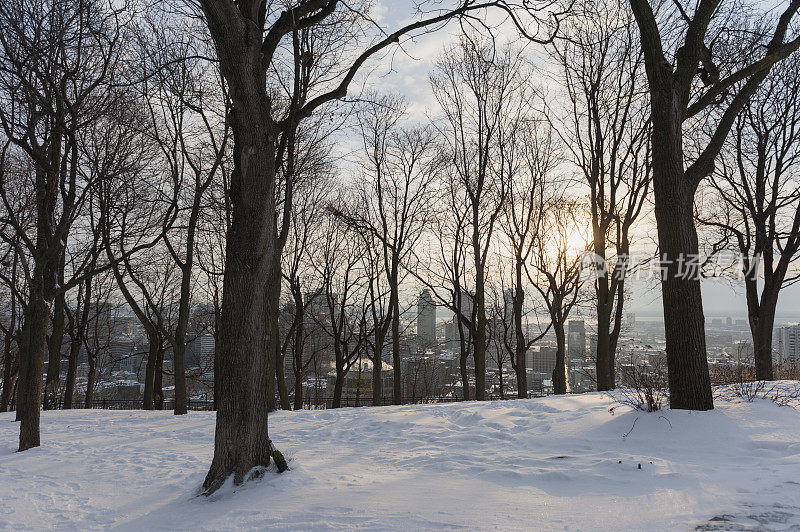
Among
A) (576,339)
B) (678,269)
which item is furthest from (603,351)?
(576,339)

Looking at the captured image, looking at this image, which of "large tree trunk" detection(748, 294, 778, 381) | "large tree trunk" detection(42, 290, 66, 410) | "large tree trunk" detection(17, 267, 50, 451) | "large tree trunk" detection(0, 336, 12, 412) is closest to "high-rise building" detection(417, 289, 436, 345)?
"large tree trunk" detection(748, 294, 778, 381)

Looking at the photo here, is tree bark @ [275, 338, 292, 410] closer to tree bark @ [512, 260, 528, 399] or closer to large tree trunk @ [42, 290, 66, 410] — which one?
large tree trunk @ [42, 290, 66, 410]

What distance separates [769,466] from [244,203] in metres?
5.34

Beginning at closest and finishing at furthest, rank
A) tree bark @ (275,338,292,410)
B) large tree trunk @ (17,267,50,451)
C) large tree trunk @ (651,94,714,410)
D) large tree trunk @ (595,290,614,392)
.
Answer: large tree trunk @ (651,94,714,410), large tree trunk @ (17,267,50,451), tree bark @ (275,338,292,410), large tree trunk @ (595,290,614,392)

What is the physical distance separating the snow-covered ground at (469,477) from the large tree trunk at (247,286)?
0.48 metres

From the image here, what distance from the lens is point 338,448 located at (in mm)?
5676

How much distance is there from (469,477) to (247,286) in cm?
278

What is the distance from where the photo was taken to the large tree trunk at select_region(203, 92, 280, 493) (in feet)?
13.8

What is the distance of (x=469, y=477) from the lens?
3938 mm

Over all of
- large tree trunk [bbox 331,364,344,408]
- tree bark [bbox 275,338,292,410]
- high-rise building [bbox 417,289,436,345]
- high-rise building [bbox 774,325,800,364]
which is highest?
high-rise building [bbox 417,289,436,345]

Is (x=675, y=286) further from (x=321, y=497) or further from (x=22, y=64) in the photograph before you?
(x=22, y=64)

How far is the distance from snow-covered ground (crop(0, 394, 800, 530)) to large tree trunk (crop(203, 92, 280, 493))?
1.58 ft

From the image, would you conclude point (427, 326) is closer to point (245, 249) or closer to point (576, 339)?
point (576, 339)

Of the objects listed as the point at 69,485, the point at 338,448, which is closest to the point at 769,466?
the point at 338,448
